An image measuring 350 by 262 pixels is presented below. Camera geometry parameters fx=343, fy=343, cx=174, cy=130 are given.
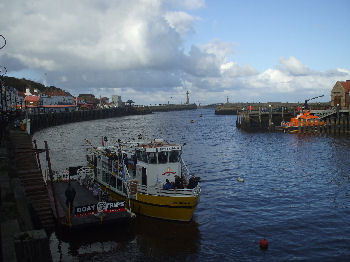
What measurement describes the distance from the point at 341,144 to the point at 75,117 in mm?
102333

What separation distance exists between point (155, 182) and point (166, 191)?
160 cm

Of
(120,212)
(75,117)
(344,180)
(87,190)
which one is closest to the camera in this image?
(120,212)

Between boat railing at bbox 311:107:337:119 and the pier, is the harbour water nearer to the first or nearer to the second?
the pier

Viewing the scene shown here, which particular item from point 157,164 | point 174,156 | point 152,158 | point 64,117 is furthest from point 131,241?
point 64,117

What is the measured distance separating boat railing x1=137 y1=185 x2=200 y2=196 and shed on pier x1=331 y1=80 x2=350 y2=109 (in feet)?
207

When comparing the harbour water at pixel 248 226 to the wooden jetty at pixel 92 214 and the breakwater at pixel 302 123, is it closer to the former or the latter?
the wooden jetty at pixel 92 214

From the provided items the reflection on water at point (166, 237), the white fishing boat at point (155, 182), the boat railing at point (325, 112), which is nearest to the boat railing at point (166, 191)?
the white fishing boat at point (155, 182)

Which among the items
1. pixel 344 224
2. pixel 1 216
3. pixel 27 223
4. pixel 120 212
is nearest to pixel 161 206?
pixel 120 212

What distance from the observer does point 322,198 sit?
26.5 metres

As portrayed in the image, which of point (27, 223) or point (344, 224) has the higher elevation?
point (27, 223)

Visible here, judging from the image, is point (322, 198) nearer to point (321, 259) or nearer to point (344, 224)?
point (344, 224)

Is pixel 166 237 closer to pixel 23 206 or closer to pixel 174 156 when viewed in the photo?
pixel 174 156

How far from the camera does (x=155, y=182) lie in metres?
21.4

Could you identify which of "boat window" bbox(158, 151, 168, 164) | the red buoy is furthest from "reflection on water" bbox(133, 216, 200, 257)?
"boat window" bbox(158, 151, 168, 164)
